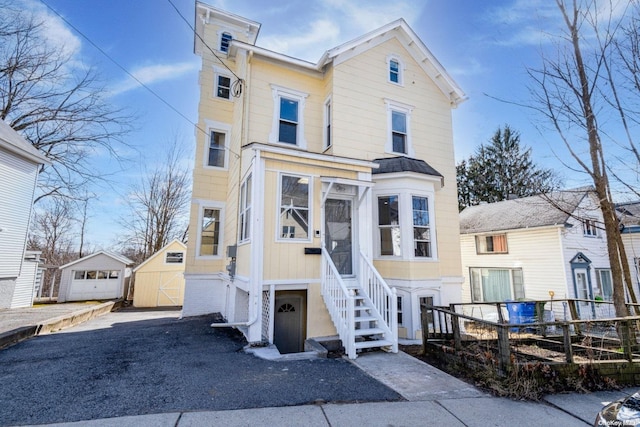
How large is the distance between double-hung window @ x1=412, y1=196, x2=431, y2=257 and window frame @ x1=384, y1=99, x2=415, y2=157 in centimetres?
215

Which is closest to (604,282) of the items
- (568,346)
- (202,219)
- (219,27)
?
(568,346)

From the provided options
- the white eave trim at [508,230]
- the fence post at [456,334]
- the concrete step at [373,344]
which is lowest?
the concrete step at [373,344]

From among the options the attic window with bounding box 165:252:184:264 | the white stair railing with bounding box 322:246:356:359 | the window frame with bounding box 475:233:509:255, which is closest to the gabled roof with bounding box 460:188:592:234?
the window frame with bounding box 475:233:509:255

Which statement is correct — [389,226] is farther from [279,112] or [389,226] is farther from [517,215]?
[517,215]

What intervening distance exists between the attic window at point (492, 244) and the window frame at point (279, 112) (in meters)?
13.1

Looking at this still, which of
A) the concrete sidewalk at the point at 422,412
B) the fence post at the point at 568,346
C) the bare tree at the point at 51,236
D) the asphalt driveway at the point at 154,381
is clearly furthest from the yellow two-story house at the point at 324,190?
the bare tree at the point at 51,236

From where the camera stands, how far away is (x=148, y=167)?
23.0 metres

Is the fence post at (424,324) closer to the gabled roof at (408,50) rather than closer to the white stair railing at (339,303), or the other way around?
the white stair railing at (339,303)

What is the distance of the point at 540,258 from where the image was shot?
1453 cm

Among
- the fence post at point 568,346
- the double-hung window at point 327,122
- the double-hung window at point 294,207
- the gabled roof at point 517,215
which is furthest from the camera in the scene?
the gabled roof at point 517,215

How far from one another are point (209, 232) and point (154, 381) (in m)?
6.79

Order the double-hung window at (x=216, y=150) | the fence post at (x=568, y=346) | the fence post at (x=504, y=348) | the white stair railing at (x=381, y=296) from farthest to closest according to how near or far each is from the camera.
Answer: the double-hung window at (x=216, y=150), the white stair railing at (x=381, y=296), the fence post at (x=568, y=346), the fence post at (x=504, y=348)

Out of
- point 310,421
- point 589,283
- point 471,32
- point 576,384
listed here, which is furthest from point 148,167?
→ point 589,283

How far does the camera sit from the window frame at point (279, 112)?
9148 mm
